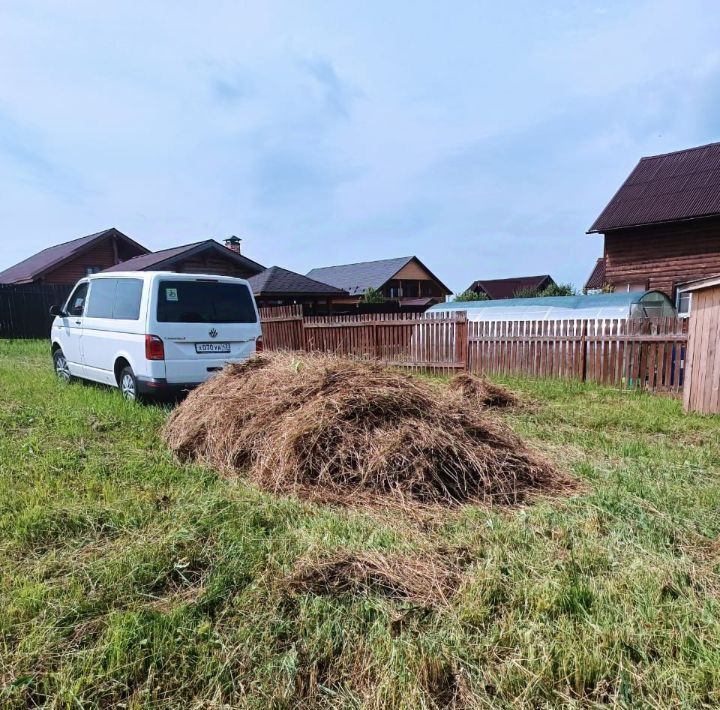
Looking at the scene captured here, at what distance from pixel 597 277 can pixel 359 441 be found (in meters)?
31.6

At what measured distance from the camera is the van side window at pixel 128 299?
20.9 ft

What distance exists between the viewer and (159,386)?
6148 millimetres

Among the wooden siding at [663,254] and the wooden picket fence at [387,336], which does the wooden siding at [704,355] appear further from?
the wooden siding at [663,254]

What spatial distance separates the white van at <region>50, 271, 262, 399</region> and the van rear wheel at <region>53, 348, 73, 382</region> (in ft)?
4.23

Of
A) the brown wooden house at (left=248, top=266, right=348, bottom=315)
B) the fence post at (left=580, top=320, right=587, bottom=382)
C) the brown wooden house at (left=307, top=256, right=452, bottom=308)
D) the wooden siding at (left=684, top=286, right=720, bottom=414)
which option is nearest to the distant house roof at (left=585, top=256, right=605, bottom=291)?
the brown wooden house at (left=307, top=256, right=452, bottom=308)

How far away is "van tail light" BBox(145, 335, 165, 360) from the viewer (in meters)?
6.09

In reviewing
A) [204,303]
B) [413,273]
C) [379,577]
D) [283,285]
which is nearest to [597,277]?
[413,273]

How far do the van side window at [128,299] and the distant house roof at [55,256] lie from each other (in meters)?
23.1

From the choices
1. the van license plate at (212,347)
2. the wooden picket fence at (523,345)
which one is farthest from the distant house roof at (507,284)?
the van license plate at (212,347)

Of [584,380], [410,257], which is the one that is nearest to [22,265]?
[410,257]

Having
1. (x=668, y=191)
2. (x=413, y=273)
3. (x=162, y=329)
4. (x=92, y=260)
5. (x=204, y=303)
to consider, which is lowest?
(x=162, y=329)

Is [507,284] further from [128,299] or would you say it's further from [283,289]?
[128,299]

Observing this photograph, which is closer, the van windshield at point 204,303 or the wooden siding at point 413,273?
the van windshield at point 204,303

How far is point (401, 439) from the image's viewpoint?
12.4ft
